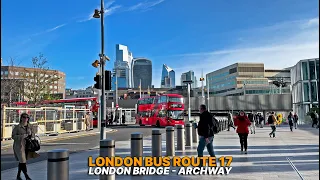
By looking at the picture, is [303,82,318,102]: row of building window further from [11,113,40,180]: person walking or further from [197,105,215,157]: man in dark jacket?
[11,113,40,180]: person walking

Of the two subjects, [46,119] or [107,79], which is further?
[46,119]

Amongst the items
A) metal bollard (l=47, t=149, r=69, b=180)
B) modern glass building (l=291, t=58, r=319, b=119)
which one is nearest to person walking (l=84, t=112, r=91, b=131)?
metal bollard (l=47, t=149, r=69, b=180)

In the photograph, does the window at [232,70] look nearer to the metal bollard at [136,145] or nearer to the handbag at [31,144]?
the metal bollard at [136,145]

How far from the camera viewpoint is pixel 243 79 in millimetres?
111375

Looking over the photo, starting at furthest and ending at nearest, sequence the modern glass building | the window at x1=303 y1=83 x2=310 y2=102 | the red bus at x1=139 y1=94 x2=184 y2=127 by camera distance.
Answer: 1. the window at x1=303 y1=83 x2=310 y2=102
2. the modern glass building
3. the red bus at x1=139 y1=94 x2=184 y2=127

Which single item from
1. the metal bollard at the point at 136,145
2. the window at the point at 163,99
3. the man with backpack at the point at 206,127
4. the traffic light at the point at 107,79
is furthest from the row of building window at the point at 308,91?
the metal bollard at the point at 136,145

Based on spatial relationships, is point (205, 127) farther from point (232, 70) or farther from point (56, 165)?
point (232, 70)

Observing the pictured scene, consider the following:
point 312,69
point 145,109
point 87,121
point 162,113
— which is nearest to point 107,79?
point 87,121

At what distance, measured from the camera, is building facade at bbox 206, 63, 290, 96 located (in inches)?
4081

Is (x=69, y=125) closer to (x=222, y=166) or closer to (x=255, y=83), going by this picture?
(x=222, y=166)

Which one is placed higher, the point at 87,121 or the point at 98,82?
the point at 98,82

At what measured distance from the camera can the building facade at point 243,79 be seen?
103662 millimetres

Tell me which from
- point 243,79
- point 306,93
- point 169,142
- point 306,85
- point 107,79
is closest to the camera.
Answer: point 169,142

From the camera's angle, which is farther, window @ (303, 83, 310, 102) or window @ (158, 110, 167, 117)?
window @ (303, 83, 310, 102)
